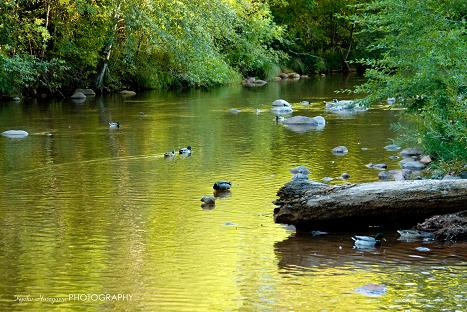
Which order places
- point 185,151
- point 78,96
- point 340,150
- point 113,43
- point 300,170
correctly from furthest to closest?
point 113,43
point 78,96
point 185,151
point 340,150
point 300,170

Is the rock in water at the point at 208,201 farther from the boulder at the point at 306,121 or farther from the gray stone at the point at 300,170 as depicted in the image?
the boulder at the point at 306,121

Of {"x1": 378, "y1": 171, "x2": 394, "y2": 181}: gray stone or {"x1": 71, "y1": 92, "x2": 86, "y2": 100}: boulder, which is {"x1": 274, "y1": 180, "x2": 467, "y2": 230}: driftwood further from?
{"x1": 71, "y1": 92, "x2": 86, "y2": 100}: boulder

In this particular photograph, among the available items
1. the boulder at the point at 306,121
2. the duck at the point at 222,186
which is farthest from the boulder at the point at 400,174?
the boulder at the point at 306,121

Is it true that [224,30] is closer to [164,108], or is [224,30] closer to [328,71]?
[164,108]

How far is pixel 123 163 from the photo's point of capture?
16219mm

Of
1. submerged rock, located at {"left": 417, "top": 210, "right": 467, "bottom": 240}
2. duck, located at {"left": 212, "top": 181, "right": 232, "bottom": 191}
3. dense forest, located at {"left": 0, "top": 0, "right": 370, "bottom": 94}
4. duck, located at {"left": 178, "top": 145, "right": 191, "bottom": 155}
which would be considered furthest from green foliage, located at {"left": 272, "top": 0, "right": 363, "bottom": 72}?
submerged rock, located at {"left": 417, "top": 210, "right": 467, "bottom": 240}

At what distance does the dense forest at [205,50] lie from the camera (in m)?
13.7

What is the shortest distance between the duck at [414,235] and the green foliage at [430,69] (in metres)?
2.11

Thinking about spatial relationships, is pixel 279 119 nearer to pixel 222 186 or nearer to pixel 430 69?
pixel 430 69

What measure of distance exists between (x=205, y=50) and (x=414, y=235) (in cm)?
2157

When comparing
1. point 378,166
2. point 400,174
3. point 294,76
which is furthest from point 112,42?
point 400,174

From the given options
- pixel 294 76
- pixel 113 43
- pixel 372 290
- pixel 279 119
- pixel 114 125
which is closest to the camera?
pixel 372 290

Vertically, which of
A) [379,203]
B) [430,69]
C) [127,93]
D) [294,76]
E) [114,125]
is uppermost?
[430,69]

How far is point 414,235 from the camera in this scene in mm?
10039
